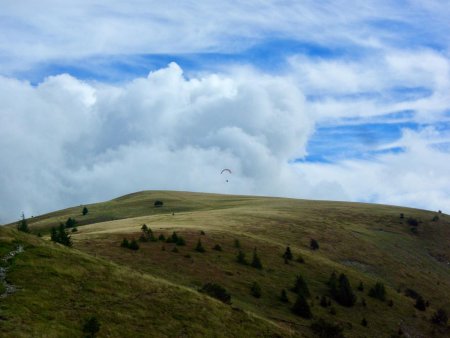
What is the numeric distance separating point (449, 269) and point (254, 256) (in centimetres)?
5787

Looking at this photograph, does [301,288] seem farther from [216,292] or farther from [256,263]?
[216,292]

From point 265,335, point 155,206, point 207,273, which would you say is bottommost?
point 265,335

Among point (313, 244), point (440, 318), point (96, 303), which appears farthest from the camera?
point (313, 244)

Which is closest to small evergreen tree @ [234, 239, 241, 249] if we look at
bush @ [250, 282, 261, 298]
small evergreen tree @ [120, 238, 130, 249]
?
bush @ [250, 282, 261, 298]

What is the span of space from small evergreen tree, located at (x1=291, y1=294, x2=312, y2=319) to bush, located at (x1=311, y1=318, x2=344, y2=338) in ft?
10.4

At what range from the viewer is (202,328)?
38.6m

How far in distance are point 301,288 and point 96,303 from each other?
30428 millimetres

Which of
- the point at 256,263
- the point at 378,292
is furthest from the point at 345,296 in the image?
the point at 256,263

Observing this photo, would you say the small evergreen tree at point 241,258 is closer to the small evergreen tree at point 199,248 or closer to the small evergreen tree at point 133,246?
the small evergreen tree at point 199,248

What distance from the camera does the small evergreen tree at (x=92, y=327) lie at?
32.2 metres

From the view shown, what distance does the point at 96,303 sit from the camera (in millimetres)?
36469

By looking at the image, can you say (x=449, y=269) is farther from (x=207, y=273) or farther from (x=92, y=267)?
(x=92, y=267)

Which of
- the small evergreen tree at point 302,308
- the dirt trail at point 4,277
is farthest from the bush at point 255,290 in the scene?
the dirt trail at point 4,277

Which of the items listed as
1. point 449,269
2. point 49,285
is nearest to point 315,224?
point 449,269
